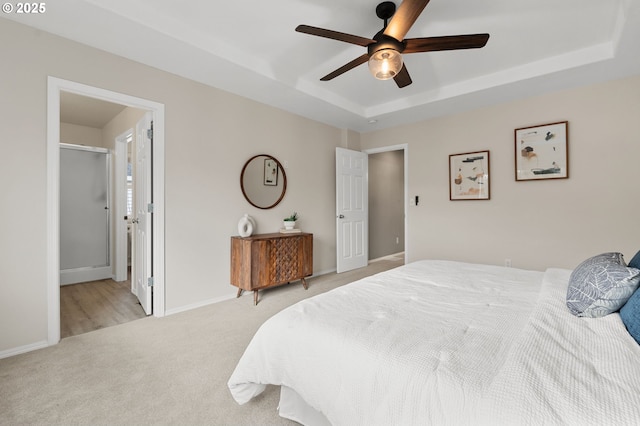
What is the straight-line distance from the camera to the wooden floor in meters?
2.71

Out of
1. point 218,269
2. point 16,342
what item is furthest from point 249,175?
point 16,342

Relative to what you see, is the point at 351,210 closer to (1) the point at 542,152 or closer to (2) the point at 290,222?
(2) the point at 290,222

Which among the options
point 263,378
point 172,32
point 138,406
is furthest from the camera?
point 172,32

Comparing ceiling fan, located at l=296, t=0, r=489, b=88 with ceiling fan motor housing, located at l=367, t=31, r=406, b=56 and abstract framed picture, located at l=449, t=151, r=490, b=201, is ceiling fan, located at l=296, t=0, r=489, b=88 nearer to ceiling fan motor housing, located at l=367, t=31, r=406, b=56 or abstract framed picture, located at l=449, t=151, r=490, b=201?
ceiling fan motor housing, located at l=367, t=31, r=406, b=56

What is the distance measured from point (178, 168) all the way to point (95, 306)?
1.77 metres

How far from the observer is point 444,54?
114 inches

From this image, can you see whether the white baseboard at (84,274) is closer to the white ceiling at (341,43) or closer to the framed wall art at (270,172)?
the framed wall art at (270,172)

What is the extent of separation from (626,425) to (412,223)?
13.3 ft

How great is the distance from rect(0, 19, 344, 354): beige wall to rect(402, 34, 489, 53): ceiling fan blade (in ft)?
7.28

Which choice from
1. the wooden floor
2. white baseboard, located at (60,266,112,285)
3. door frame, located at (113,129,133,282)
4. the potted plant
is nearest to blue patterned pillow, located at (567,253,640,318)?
the potted plant

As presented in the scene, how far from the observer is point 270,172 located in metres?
3.91

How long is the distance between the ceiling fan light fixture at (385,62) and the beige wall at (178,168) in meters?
2.01

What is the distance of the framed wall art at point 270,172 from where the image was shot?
12.7ft

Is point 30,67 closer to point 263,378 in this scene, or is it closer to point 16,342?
point 16,342
